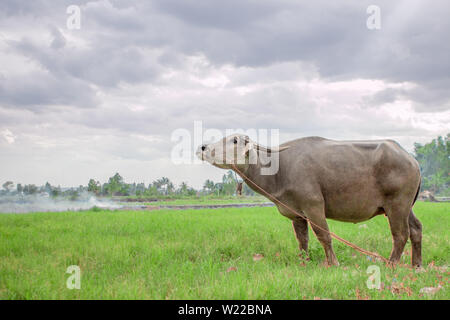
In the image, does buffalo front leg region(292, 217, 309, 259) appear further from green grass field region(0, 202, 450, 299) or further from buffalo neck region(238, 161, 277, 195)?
buffalo neck region(238, 161, 277, 195)

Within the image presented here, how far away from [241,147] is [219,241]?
7.47 feet

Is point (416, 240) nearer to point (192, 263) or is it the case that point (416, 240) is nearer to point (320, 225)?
point (320, 225)

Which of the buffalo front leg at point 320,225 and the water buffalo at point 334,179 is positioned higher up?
the water buffalo at point 334,179

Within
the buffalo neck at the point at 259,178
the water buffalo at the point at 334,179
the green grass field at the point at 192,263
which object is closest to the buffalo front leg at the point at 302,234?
the green grass field at the point at 192,263

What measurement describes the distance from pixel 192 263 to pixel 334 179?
238 cm

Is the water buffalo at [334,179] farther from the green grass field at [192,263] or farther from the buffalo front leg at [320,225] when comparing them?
the green grass field at [192,263]

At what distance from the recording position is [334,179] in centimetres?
505

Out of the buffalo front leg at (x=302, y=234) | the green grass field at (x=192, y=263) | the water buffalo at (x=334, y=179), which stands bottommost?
the green grass field at (x=192, y=263)

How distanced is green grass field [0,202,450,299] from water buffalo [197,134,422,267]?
2.40 feet

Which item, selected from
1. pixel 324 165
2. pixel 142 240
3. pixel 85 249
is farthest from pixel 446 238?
pixel 85 249

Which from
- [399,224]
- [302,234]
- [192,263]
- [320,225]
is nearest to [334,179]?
[320,225]

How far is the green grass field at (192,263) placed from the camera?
3715 mm

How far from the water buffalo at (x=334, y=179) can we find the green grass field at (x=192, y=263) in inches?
28.8
